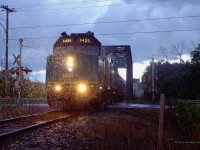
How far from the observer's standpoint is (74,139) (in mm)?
8859

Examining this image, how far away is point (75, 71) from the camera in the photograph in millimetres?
17766

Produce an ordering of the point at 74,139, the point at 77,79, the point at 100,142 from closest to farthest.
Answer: the point at 100,142 → the point at 74,139 → the point at 77,79

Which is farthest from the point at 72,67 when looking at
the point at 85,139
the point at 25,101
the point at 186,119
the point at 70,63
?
the point at 25,101

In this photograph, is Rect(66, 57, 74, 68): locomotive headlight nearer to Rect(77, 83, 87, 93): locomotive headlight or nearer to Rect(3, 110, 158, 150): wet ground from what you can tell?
Rect(77, 83, 87, 93): locomotive headlight

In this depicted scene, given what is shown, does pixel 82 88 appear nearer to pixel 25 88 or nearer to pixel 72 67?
pixel 72 67

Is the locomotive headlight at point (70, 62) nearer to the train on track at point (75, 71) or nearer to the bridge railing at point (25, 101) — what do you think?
the train on track at point (75, 71)

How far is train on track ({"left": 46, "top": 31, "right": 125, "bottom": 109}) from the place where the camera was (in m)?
17.5

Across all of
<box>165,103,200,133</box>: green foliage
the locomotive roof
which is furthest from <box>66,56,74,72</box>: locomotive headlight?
<box>165,103,200,133</box>: green foliage

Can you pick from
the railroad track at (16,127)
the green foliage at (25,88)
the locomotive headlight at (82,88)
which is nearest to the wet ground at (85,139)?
the railroad track at (16,127)

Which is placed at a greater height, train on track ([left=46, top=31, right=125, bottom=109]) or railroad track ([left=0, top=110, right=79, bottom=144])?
train on track ([left=46, top=31, right=125, bottom=109])

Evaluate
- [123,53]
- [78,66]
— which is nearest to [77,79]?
[78,66]

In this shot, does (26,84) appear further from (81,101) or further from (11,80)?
(81,101)

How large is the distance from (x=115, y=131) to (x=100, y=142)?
1.93 m

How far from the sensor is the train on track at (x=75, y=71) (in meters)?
17.5
